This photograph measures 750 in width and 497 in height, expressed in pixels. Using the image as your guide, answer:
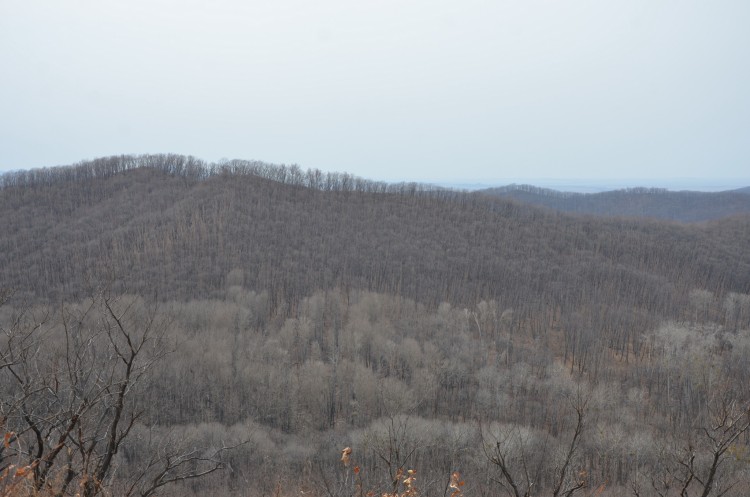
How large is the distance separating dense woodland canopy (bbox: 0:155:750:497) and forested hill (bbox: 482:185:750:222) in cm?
4512

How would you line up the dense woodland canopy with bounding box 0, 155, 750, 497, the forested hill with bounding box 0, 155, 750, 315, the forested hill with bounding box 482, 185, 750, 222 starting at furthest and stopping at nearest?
1. the forested hill with bounding box 482, 185, 750, 222
2. the forested hill with bounding box 0, 155, 750, 315
3. the dense woodland canopy with bounding box 0, 155, 750, 497

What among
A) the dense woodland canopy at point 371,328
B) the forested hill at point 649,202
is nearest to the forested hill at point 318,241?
the dense woodland canopy at point 371,328

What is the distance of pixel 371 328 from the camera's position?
127 ft

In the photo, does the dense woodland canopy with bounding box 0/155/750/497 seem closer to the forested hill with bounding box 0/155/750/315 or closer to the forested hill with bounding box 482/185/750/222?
the forested hill with bounding box 0/155/750/315

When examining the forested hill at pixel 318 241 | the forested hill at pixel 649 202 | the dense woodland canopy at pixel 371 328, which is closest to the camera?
the dense woodland canopy at pixel 371 328

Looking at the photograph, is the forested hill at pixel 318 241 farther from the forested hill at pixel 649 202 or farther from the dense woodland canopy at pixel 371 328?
the forested hill at pixel 649 202

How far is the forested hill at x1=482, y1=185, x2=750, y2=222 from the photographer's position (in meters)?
116

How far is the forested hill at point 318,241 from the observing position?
47.0 meters

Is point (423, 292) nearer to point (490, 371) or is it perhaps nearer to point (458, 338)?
point (458, 338)

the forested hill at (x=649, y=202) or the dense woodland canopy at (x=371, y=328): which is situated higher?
the forested hill at (x=649, y=202)

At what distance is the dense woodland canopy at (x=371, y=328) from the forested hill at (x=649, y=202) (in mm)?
45121

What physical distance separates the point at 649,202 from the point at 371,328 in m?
106

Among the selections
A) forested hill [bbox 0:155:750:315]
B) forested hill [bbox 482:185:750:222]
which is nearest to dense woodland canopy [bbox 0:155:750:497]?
forested hill [bbox 0:155:750:315]

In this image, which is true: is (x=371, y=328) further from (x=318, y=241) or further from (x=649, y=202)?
(x=649, y=202)
